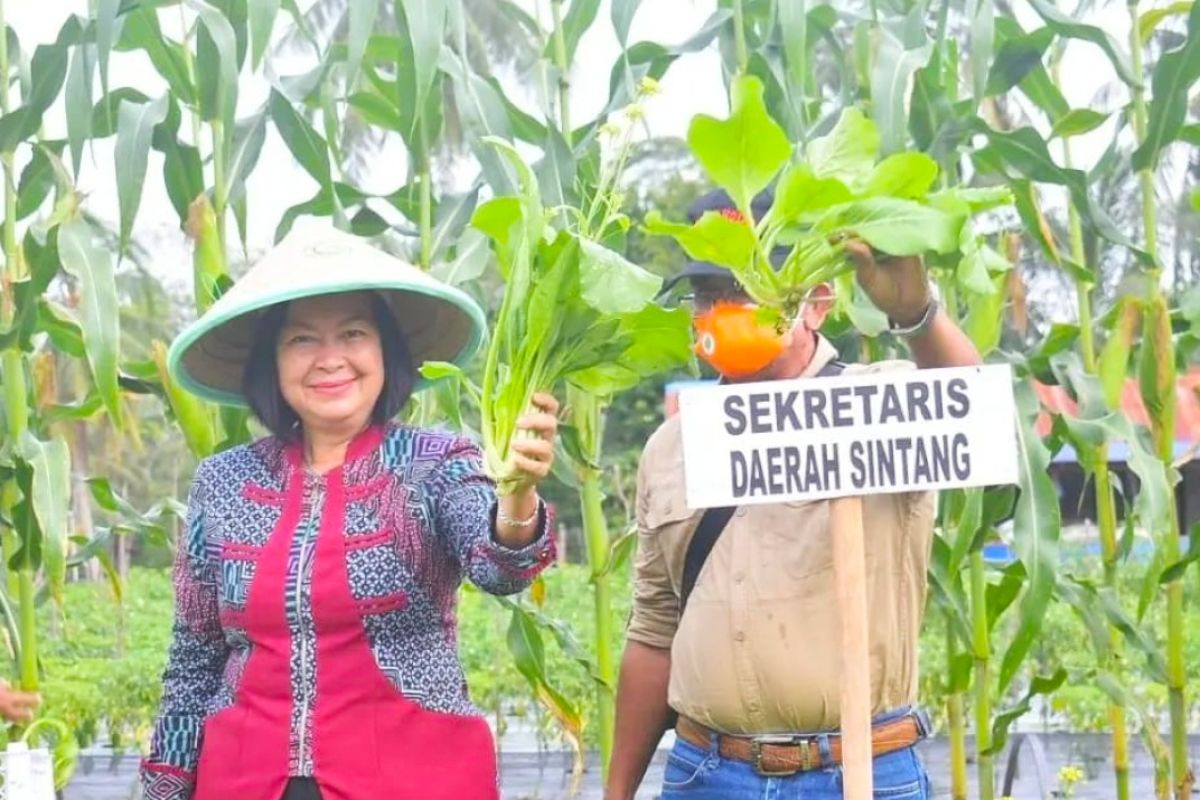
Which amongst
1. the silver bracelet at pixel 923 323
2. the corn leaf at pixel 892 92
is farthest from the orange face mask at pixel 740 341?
the corn leaf at pixel 892 92

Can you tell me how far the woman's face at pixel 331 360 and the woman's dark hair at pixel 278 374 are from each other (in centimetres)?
2

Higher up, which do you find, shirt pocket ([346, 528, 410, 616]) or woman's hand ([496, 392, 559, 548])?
woman's hand ([496, 392, 559, 548])

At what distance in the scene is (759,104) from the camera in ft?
6.06

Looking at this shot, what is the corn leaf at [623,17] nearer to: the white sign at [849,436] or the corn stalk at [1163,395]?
the corn stalk at [1163,395]

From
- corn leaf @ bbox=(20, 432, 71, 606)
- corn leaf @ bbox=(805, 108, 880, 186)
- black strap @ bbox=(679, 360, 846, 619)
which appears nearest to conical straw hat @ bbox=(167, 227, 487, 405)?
black strap @ bbox=(679, 360, 846, 619)

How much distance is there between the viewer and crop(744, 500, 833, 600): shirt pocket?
2176 millimetres

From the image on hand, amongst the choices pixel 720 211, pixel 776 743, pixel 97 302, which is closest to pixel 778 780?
pixel 776 743

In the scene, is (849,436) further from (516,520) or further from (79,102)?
(79,102)

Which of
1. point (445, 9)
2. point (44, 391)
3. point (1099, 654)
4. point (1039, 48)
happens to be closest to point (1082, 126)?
point (1039, 48)

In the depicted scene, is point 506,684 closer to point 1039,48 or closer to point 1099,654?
point 1099,654

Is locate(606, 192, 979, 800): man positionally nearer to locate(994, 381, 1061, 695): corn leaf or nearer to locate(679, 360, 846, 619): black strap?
locate(679, 360, 846, 619): black strap

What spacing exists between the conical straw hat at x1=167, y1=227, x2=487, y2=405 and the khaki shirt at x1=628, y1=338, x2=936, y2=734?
1.49 feet

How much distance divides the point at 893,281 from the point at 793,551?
402 mm

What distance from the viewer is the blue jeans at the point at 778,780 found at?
2184mm
